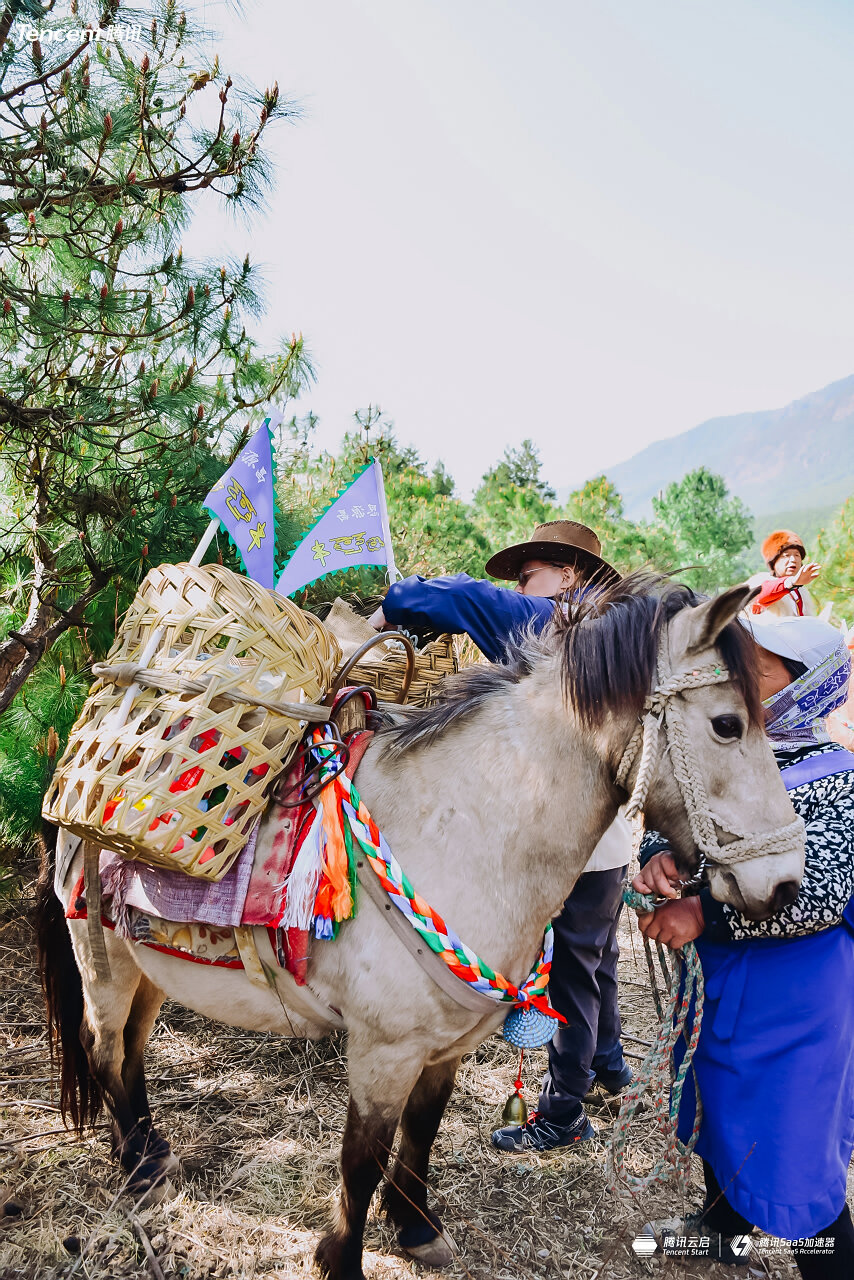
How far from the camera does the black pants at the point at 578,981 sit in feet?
9.22

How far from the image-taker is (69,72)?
102 inches

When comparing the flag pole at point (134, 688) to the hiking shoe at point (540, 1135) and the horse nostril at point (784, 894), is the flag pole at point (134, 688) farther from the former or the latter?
the hiking shoe at point (540, 1135)

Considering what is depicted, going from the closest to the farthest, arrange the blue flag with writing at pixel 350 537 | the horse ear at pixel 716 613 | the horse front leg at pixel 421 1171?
the horse ear at pixel 716 613 → the horse front leg at pixel 421 1171 → the blue flag with writing at pixel 350 537

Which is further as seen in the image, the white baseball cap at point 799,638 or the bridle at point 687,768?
the white baseball cap at point 799,638

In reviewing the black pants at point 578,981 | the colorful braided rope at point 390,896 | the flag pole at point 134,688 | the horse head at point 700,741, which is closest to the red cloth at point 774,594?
the horse head at point 700,741

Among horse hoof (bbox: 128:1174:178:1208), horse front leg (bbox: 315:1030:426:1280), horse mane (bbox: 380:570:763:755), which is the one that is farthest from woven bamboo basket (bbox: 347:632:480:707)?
horse hoof (bbox: 128:1174:178:1208)

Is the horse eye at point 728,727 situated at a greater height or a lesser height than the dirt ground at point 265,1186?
greater

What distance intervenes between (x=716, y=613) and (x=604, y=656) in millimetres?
257

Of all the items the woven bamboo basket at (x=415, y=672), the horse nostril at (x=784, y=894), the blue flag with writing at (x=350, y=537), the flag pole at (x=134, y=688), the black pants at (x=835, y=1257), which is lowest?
the black pants at (x=835, y=1257)

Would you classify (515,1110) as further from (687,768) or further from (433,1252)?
(687,768)

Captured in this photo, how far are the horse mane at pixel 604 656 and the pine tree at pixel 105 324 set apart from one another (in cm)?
174

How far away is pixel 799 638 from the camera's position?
6.35ft

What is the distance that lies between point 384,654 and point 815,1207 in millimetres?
1933

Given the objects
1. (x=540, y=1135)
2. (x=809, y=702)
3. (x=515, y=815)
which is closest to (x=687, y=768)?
(x=515, y=815)
